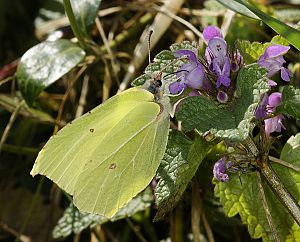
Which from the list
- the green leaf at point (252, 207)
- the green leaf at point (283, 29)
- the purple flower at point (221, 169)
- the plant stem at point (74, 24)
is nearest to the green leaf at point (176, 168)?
the purple flower at point (221, 169)

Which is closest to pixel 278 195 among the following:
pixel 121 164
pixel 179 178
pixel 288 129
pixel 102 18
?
pixel 179 178

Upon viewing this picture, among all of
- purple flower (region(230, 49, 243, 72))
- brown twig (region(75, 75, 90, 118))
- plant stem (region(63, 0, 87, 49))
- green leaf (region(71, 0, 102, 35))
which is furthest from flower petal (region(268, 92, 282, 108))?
brown twig (region(75, 75, 90, 118))

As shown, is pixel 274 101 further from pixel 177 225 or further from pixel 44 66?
pixel 44 66

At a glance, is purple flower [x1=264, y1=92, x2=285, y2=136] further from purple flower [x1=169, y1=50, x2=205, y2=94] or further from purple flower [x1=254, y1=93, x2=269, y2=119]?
purple flower [x1=169, y1=50, x2=205, y2=94]

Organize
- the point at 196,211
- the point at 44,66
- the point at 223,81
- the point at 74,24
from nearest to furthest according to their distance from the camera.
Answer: the point at 223,81 < the point at 196,211 < the point at 74,24 < the point at 44,66

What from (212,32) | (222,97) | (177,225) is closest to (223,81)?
(222,97)

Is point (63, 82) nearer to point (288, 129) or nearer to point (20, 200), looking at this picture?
Result: point (20, 200)
